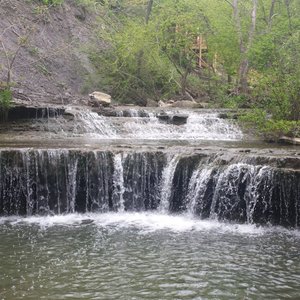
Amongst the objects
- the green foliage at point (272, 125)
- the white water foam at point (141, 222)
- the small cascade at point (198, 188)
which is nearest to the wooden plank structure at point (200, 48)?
the green foliage at point (272, 125)

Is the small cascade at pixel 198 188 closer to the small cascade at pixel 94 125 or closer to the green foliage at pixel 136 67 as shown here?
the small cascade at pixel 94 125

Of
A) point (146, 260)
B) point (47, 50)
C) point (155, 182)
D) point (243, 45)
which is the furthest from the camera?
point (47, 50)

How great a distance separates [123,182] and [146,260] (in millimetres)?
4004

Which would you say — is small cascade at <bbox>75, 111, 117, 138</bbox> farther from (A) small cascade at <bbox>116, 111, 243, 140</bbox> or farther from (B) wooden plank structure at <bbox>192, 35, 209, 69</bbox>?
(B) wooden plank structure at <bbox>192, 35, 209, 69</bbox>

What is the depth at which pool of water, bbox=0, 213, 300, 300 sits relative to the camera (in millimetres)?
6103

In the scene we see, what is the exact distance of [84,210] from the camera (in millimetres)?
10836

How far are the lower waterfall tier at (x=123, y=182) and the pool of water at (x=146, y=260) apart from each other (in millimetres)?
804

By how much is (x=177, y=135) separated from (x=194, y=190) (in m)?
5.80

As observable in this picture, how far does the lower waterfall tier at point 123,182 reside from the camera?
33.4 ft

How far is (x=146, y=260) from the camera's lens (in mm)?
7215

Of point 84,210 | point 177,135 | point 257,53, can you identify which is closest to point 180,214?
point 84,210

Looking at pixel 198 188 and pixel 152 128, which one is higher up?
pixel 152 128

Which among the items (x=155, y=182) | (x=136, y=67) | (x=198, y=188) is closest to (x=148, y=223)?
(x=198, y=188)

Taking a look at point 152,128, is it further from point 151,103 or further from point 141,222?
point 141,222
